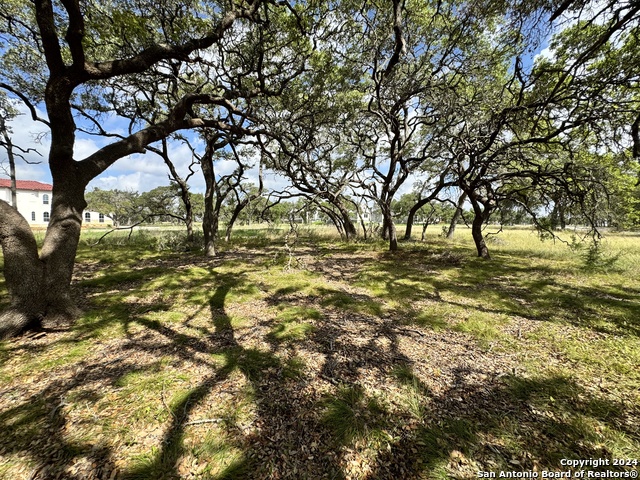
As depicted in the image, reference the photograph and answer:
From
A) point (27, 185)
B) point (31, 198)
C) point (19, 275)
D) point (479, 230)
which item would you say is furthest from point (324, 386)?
point (27, 185)

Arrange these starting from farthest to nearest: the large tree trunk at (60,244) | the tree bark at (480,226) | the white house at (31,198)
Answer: the white house at (31,198) → the tree bark at (480,226) → the large tree trunk at (60,244)

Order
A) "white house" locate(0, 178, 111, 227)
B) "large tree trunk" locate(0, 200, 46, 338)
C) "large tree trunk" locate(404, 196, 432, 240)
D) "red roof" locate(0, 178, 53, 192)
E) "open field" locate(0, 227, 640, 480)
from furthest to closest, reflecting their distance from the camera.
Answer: "red roof" locate(0, 178, 53, 192)
"white house" locate(0, 178, 111, 227)
"large tree trunk" locate(404, 196, 432, 240)
"large tree trunk" locate(0, 200, 46, 338)
"open field" locate(0, 227, 640, 480)

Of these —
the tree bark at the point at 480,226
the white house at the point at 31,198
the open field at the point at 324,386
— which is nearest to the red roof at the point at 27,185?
the white house at the point at 31,198

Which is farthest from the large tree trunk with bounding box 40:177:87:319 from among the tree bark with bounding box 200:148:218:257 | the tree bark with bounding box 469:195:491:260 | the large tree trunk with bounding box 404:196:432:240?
the large tree trunk with bounding box 404:196:432:240

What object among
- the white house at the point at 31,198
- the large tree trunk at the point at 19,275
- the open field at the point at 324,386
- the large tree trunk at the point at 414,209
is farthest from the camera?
the white house at the point at 31,198

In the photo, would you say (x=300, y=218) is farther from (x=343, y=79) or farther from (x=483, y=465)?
(x=343, y=79)

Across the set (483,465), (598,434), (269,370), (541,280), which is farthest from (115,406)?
(541,280)

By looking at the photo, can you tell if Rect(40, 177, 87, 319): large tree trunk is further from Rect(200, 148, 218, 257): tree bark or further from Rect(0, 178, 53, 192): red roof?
Rect(0, 178, 53, 192): red roof

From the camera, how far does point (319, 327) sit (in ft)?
12.8

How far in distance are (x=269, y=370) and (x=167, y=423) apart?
1.06 m

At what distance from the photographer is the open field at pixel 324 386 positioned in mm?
1802

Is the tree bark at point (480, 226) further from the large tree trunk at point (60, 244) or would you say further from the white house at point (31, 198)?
the white house at point (31, 198)

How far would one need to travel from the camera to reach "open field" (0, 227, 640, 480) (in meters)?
1.80

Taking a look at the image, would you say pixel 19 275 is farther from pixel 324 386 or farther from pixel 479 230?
pixel 479 230
